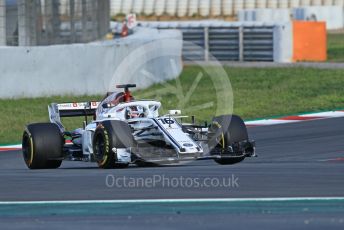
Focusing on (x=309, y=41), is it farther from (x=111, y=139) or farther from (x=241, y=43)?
(x=111, y=139)

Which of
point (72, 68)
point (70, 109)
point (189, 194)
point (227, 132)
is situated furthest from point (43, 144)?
point (72, 68)

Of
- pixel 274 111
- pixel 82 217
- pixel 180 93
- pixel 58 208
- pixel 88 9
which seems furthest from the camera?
pixel 88 9

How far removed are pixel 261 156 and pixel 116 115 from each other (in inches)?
96.6

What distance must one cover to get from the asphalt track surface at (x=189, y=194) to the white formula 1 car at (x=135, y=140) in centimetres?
19

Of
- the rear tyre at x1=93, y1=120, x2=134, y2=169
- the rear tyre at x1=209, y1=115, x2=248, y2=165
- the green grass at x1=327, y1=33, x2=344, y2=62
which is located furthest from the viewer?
the green grass at x1=327, y1=33, x2=344, y2=62

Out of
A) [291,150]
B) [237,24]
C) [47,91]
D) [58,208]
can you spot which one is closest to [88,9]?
[237,24]

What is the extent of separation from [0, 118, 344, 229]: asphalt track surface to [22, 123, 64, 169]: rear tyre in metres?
0.26

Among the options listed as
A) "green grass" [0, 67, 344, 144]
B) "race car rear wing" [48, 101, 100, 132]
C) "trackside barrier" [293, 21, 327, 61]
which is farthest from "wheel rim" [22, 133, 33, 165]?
"trackside barrier" [293, 21, 327, 61]

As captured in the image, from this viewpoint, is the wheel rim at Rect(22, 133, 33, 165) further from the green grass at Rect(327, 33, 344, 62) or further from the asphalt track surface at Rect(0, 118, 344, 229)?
the green grass at Rect(327, 33, 344, 62)

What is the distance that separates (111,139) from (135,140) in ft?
1.39

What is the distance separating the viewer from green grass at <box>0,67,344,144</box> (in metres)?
23.1

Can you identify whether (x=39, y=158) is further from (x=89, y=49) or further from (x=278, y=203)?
(x=89, y=49)

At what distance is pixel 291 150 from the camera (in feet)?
55.5

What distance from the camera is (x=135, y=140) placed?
562 inches
